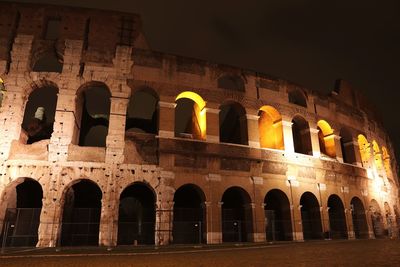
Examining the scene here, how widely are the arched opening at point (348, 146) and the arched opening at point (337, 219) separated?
10.5ft

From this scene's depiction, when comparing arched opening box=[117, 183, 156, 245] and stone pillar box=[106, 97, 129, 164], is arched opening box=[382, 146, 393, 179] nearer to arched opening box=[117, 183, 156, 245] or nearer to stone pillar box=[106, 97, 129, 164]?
arched opening box=[117, 183, 156, 245]

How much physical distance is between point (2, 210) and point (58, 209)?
2.19 m

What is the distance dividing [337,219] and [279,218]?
3.93m

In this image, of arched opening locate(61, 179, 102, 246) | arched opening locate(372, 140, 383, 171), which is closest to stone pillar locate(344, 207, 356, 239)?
arched opening locate(372, 140, 383, 171)

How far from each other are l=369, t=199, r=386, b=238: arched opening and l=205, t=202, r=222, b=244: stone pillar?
452 inches

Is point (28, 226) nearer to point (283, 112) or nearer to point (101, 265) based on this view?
point (101, 265)

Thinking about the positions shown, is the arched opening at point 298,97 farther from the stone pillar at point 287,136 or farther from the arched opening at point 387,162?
the arched opening at point 387,162

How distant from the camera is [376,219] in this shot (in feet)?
65.3

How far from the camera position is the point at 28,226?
1286cm

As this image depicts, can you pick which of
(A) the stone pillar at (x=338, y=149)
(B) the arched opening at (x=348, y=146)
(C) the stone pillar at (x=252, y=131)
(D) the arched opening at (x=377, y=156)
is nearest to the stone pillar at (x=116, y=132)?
(C) the stone pillar at (x=252, y=131)

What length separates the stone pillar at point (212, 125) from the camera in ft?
47.1

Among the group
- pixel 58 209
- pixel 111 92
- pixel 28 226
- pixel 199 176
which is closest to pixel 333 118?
pixel 199 176

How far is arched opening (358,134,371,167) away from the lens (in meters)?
20.8

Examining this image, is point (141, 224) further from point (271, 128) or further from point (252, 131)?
point (271, 128)
